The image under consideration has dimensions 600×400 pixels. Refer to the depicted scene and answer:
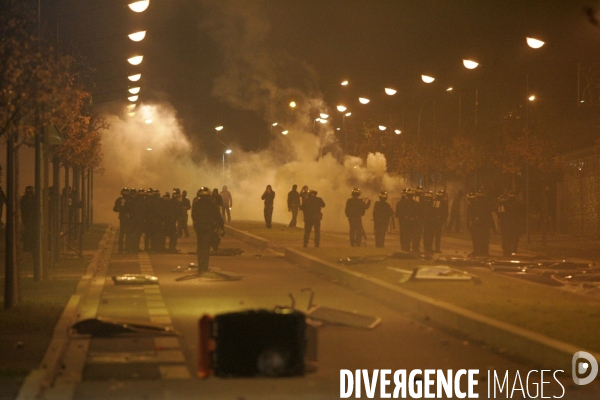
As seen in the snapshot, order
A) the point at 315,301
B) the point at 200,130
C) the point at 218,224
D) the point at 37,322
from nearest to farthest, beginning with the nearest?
1. the point at 37,322
2. the point at 315,301
3. the point at 218,224
4. the point at 200,130

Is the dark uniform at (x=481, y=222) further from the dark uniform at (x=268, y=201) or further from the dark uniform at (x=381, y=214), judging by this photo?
the dark uniform at (x=268, y=201)

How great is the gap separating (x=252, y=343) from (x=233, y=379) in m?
1.67

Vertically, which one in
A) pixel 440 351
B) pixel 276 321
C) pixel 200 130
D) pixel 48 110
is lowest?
pixel 440 351

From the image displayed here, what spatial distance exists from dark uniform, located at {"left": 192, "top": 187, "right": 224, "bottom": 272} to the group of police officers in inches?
303

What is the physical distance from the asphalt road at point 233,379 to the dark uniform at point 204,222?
6.70ft

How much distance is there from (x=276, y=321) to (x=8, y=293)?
24.5 ft

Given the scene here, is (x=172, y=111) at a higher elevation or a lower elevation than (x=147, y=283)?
higher

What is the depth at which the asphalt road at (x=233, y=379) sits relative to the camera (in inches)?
313

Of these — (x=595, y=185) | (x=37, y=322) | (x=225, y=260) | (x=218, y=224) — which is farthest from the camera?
(x=595, y=185)

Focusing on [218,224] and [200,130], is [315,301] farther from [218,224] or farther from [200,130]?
[200,130]

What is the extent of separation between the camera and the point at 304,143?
64.9 m

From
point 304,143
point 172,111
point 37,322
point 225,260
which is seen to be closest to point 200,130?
point 172,111

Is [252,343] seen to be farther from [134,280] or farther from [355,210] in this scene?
[355,210]

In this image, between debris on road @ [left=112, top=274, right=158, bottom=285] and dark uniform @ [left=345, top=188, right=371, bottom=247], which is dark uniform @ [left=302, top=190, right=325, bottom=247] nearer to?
dark uniform @ [left=345, top=188, right=371, bottom=247]
